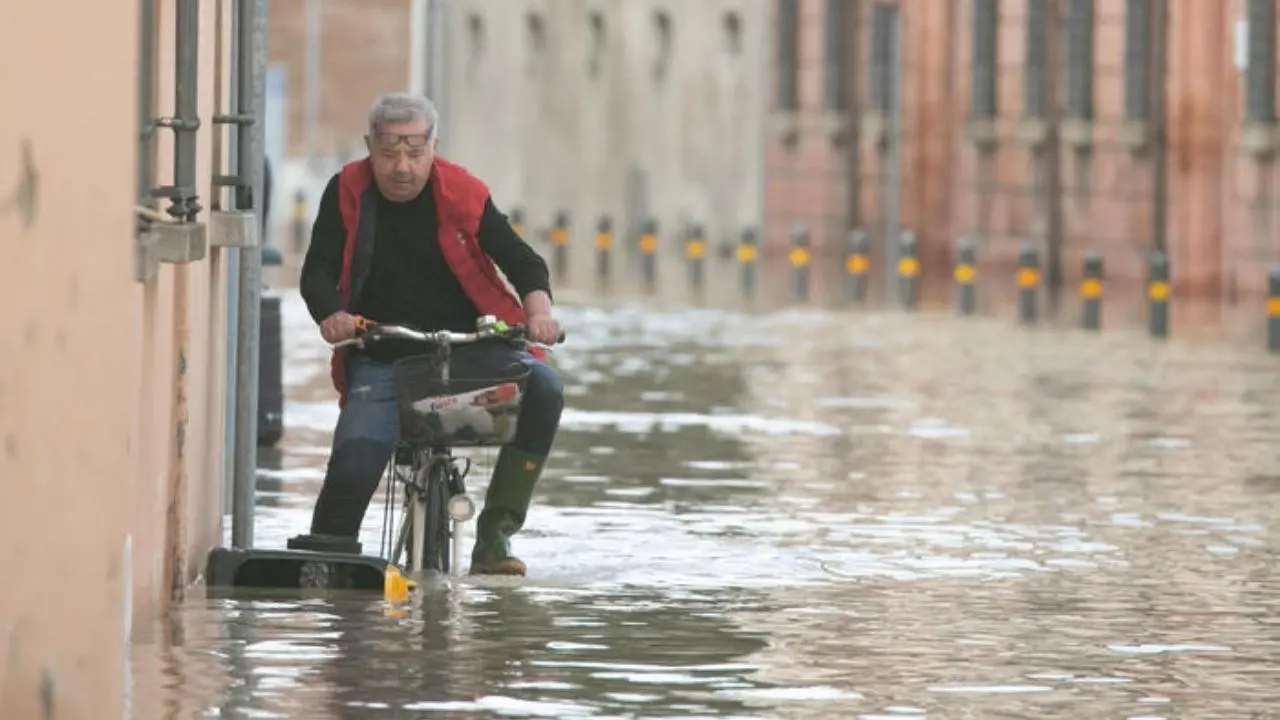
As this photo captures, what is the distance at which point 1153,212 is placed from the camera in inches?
1583

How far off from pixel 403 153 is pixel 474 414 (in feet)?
2.82

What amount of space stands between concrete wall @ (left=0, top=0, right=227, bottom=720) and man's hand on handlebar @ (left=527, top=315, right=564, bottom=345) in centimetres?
340

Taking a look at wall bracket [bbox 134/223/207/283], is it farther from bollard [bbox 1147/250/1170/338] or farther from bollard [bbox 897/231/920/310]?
bollard [bbox 897/231/920/310]

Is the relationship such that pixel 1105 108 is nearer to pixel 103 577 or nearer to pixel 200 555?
pixel 200 555

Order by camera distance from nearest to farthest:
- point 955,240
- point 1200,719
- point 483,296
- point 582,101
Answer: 1. point 1200,719
2. point 483,296
3. point 955,240
4. point 582,101

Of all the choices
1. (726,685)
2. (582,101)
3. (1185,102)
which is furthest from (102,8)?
(582,101)

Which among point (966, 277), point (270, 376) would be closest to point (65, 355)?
point (270, 376)

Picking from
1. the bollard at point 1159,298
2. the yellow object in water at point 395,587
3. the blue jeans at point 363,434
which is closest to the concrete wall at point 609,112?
the bollard at point 1159,298

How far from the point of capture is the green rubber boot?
491 inches

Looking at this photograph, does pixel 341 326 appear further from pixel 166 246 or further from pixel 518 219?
pixel 518 219

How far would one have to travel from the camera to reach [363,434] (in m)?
11.9

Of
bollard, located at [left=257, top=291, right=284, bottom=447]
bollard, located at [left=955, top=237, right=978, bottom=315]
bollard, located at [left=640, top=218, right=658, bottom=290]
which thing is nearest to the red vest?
bollard, located at [left=257, top=291, right=284, bottom=447]

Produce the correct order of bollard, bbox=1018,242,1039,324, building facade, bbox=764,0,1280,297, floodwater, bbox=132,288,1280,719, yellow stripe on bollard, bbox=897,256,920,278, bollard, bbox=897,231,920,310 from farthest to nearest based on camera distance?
1. building facade, bbox=764,0,1280,297
2. yellow stripe on bollard, bbox=897,256,920,278
3. bollard, bbox=897,231,920,310
4. bollard, bbox=1018,242,1039,324
5. floodwater, bbox=132,288,1280,719

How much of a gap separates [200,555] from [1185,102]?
2774 centimetres
